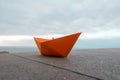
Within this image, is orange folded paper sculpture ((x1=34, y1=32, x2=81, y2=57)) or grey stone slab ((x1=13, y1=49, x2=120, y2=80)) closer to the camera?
grey stone slab ((x1=13, y1=49, x2=120, y2=80))

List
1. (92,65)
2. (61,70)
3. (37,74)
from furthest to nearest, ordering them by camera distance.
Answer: (92,65) < (61,70) < (37,74)

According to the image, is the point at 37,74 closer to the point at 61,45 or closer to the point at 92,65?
the point at 92,65

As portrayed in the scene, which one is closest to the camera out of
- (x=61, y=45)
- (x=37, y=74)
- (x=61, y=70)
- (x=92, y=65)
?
(x=37, y=74)

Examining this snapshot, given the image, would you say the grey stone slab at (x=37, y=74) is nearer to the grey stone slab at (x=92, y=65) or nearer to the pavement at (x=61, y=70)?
the pavement at (x=61, y=70)

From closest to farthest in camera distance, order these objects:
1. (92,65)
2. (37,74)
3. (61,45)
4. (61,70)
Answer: (37,74) < (61,70) < (92,65) < (61,45)

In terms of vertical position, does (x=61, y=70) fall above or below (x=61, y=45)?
below

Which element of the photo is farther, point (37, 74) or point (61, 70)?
point (61, 70)

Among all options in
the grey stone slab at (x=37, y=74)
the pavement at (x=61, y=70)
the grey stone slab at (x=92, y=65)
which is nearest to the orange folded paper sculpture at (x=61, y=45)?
the grey stone slab at (x=92, y=65)

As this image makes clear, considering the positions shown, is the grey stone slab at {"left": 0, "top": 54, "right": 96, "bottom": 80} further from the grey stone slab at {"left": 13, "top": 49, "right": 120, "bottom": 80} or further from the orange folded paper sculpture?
the orange folded paper sculpture

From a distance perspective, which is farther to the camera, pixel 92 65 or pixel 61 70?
pixel 92 65

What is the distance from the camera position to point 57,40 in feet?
33.1

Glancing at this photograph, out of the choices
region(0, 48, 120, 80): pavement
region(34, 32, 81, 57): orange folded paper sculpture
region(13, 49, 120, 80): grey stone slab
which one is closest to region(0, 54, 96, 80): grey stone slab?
region(0, 48, 120, 80): pavement

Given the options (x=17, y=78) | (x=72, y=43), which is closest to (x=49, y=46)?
(x=72, y=43)

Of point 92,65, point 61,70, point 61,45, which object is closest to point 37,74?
point 61,70
